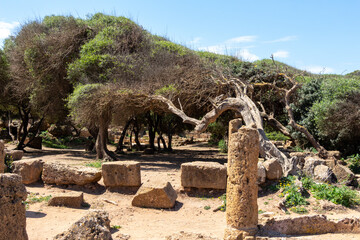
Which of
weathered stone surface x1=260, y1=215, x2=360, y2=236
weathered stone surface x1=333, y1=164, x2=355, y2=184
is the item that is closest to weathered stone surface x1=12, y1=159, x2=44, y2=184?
weathered stone surface x1=260, y1=215, x2=360, y2=236

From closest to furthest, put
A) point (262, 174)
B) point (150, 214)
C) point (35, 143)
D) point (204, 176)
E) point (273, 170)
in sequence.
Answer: point (150, 214)
point (262, 174)
point (273, 170)
point (204, 176)
point (35, 143)

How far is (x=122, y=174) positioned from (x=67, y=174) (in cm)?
181

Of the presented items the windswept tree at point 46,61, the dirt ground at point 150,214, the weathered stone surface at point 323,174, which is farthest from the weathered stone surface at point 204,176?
the windswept tree at point 46,61

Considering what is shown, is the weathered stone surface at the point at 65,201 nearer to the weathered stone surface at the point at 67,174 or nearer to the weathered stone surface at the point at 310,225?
the weathered stone surface at the point at 67,174

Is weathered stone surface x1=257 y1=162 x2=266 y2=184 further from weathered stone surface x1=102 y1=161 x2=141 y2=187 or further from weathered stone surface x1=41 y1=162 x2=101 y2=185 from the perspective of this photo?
weathered stone surface x1=41 y1=162 x2=101 y2=185

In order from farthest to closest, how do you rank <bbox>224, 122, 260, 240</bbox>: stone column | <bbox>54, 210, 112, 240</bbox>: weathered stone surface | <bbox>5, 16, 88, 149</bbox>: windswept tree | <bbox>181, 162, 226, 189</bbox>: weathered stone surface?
<bbox>5, 16, 88, 149</bbox>: windswept tree
<bbox>181, 162, 226, 189</bbox>: weathered stone surface
<bbox>224, 122, 260, 240</bbox>: stone column
<bbox>54, 210, 112, 240</bbox>: weathered stone surface

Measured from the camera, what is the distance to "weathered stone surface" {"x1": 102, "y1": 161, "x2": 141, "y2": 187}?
11031 mm

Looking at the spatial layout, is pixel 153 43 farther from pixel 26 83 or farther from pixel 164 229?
pixel 164 229

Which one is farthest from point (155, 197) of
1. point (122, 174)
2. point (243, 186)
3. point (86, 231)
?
point (86, 231)

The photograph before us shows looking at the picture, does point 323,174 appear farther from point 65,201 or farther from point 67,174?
point 67,174

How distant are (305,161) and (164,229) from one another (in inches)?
233

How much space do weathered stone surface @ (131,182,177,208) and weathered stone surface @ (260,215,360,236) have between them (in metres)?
3.32

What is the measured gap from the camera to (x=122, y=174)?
11.1 metres

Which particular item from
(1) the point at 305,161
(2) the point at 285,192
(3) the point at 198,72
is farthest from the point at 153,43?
(2) the point at 285,192
